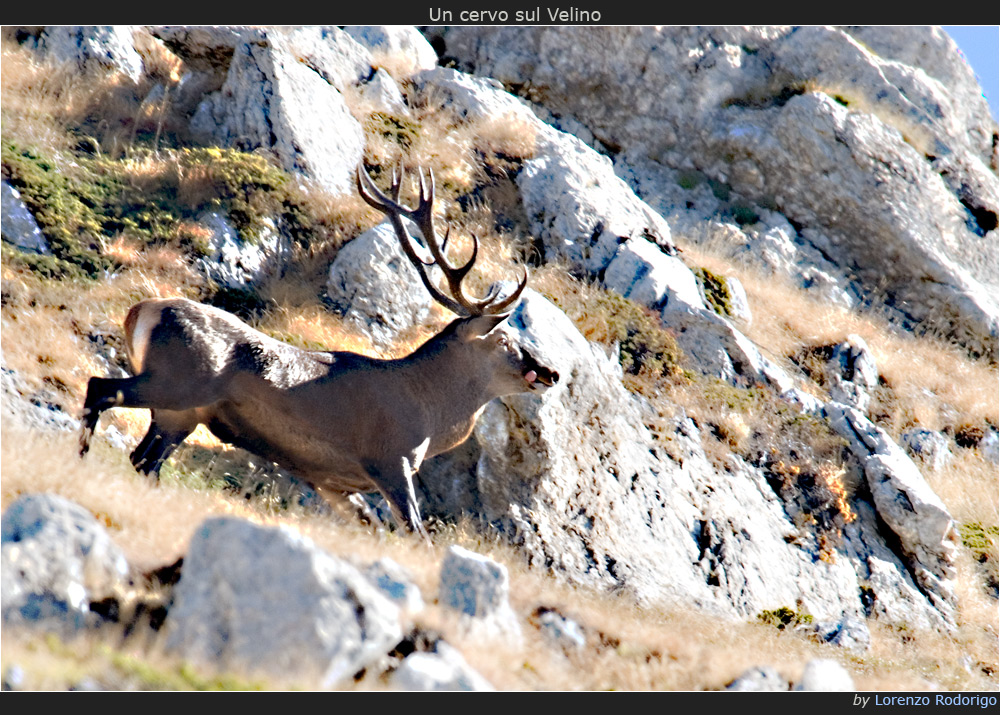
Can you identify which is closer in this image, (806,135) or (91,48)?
(91,48)

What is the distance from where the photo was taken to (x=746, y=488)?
13.4 metres

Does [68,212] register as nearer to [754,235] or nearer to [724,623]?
[724,623]

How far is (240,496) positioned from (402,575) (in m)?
3.23

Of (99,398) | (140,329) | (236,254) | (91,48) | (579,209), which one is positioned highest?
(140,329)

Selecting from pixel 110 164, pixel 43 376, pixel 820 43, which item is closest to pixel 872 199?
pixel 820 43

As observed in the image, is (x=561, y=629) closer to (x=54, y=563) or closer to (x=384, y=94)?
(x=54, y=563)

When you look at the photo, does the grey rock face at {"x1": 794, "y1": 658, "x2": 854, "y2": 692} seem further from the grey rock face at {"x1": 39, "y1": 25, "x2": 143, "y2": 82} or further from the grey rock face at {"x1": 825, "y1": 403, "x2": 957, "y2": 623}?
the grey rock face at {"x1": 39, "y1": 25, "x2": 143, "y2": 82}

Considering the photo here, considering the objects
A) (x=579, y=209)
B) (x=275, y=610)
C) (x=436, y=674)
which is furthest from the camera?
(x=579, y=209)

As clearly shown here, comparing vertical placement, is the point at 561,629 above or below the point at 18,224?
above

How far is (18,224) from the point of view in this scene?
38.3 ft

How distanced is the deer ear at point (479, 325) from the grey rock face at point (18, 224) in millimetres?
5379

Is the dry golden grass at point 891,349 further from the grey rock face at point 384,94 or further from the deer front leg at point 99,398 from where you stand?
the deer front leg at point 99,398

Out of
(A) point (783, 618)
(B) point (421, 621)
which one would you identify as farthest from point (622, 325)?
(B) point (421, 621)

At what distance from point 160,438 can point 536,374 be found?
359cm
